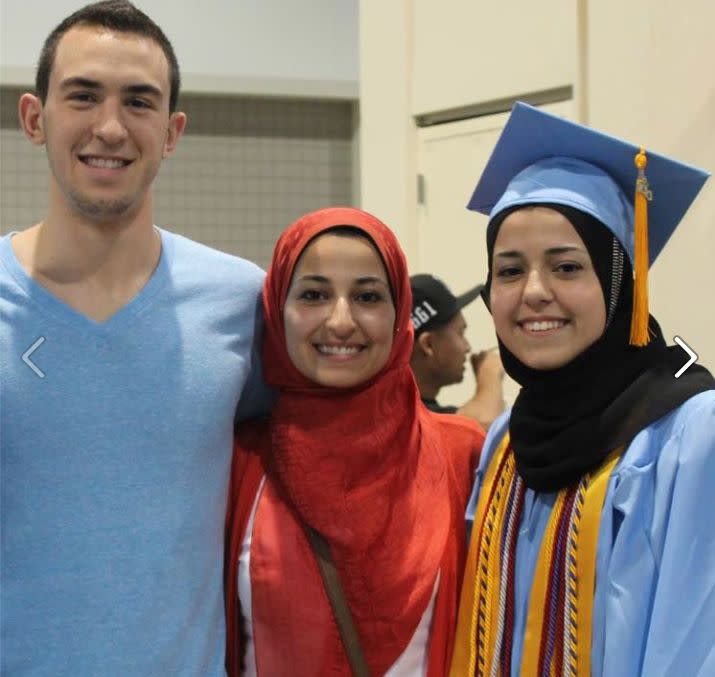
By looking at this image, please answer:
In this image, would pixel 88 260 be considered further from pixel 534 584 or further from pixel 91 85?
pixel 534 584

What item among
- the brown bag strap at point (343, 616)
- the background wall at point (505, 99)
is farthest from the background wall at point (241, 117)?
the brown bag strap at point (343, 616)

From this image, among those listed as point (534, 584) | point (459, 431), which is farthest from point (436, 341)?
point (534, 584)

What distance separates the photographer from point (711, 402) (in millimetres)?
1716

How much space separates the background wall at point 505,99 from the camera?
339 cm

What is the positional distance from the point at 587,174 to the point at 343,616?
0.85 metres

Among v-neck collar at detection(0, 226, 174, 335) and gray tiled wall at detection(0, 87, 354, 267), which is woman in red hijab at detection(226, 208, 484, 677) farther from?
gray tiled wall at detection(0, 87, 354, 267)

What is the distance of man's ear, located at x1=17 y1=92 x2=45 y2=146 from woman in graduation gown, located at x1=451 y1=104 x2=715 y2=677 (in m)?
0.77

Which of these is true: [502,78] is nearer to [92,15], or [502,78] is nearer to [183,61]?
[183,61]

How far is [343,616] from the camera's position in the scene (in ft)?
6.44

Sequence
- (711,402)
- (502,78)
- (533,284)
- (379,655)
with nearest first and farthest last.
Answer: (711,402)
(533,284)
(379,655)
(502,78)

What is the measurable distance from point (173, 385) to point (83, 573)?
12.5 inches

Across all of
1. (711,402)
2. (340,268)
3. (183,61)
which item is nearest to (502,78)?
(183,61)

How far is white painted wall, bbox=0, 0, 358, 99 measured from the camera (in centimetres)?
518

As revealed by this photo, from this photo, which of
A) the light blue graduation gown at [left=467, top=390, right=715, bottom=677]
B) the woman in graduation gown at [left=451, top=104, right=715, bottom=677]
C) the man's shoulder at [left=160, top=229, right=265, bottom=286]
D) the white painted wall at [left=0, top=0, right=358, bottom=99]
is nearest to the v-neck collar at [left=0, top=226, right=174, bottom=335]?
the man's shoulder at [left=160, top=229, right=265, bottom=286]
